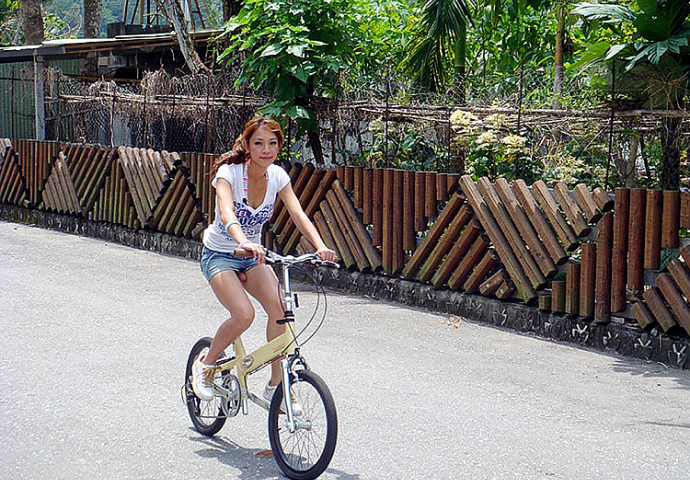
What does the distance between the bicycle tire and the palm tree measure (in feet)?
23.3

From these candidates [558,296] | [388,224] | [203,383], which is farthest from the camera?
[388,224]

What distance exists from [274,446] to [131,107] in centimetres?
1205

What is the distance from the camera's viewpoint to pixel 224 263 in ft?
16.9

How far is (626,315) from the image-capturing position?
25.9 ft

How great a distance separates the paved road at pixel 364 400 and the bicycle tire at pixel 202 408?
0.07 meters

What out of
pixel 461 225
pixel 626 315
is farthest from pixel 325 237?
pixel 626 315

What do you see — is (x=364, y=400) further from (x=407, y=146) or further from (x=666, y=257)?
(x=407, y=146)

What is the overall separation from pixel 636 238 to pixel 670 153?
992 mm

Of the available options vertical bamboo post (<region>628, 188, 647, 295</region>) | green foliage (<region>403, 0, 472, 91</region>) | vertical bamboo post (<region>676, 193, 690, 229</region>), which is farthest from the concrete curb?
green foliage (<region>403, 0, 472, 91</region>)

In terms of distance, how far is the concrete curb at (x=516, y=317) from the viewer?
755cm

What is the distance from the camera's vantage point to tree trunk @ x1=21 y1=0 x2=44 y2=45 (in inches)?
1046

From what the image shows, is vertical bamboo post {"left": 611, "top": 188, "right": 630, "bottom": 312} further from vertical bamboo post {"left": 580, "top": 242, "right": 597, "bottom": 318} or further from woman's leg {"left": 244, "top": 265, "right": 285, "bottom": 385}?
woman's leg {"left": 244, "top": 265, "right": 285, "bottom": 385}

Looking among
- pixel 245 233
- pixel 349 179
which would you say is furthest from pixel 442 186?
pixel 245 233

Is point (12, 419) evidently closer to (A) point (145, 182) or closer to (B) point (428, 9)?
(B) point (428, 9)
